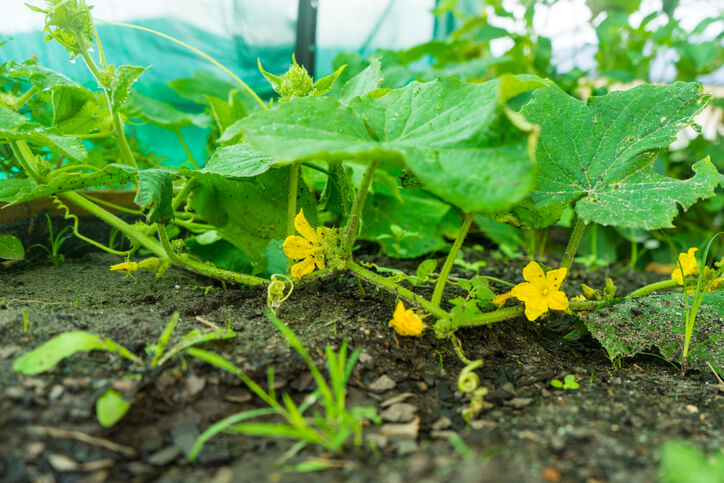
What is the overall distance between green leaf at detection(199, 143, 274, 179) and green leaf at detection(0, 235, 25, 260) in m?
0.66

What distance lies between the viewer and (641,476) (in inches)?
26.3

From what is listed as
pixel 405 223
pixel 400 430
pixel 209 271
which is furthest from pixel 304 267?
pixel 405 223

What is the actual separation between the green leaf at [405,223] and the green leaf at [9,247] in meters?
1.09

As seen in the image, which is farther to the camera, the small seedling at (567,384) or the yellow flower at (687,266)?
the yellow flower at (687,266)

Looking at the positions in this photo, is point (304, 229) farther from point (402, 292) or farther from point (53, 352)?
point (53, 352)

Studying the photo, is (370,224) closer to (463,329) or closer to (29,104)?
(463,329)

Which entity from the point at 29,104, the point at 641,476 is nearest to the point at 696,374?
the point at 641,476

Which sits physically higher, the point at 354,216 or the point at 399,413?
the point at 354,216

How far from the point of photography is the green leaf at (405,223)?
1.86 metres

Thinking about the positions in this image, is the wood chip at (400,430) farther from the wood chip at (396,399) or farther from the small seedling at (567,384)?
the small seedling at (567,384)

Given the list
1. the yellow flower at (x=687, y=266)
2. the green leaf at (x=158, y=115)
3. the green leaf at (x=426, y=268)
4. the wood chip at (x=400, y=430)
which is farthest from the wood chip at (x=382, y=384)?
Answer: the green leaf at (x=158, y=115)

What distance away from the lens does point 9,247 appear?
1.40 meters

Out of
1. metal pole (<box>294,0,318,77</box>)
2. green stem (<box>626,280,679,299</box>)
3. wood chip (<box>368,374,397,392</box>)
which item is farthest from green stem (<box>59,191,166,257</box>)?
metal pole (<box>294,0,318,77</box>)

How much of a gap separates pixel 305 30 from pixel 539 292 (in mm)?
1875
